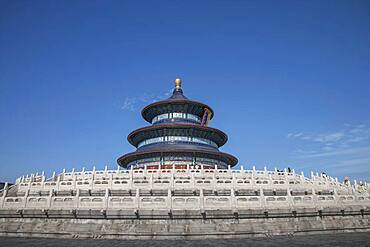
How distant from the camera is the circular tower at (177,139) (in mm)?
35531

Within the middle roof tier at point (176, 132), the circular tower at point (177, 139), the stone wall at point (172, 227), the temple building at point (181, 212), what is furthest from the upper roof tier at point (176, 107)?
the stone wall at point (172, 227)

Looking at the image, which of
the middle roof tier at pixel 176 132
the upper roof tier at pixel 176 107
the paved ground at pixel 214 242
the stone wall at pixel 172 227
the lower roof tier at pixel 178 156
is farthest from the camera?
the upper roof tier at pixel 176 107

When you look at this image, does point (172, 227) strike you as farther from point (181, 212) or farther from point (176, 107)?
point (176, 107)

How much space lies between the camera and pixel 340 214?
1510 centimetres

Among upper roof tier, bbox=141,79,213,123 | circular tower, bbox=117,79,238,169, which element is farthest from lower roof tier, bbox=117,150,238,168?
upper roof tier, bbox=141,79,213,123

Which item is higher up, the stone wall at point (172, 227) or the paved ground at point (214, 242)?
the stone wall at point (172, 227)

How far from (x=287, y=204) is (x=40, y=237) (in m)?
13.4

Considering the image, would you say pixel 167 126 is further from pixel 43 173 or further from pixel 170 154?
pixel 43 173

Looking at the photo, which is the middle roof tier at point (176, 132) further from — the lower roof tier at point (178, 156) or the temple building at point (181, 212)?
the temple building at point (181, 212)

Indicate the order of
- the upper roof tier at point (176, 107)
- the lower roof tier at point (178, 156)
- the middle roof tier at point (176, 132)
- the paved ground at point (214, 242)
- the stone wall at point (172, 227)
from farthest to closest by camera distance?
the upper roof tier at point (176, 107), the middle roof tier at point (176, 132), the lower roof tier at point (178, 156), the stone wall at point (172, 227), the paved ground at point (214, 242)

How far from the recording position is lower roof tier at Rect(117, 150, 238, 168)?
1395 inches

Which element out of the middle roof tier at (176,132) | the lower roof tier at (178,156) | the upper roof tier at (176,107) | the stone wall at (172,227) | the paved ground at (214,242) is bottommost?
the paved ground at (214,242)

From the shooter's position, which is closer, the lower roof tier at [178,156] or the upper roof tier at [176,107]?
the lower roof tier at [178,156]

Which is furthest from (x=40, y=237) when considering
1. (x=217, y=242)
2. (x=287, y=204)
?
(x=287, y=204)
